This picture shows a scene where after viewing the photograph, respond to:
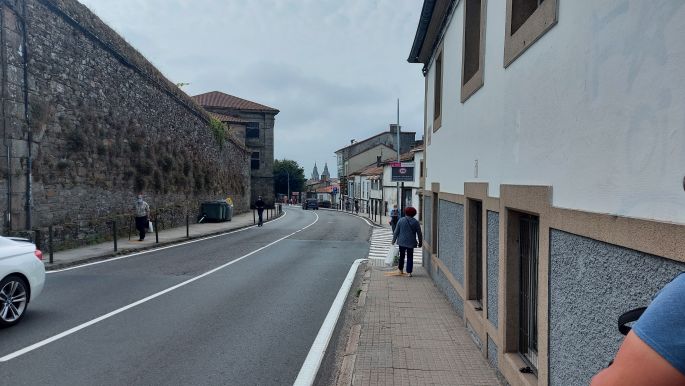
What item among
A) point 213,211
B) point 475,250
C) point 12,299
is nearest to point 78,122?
point 12,299

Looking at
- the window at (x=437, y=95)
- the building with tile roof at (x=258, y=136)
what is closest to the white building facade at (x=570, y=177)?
the window at (x=437, y=95)

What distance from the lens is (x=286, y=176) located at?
99812 mm

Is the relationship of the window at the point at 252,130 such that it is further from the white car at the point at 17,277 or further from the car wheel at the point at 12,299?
the car wheel at the point at 12,299

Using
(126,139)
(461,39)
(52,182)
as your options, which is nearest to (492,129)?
(461,39)

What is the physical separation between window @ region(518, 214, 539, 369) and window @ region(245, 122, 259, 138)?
5880 cm

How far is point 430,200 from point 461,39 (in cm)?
505

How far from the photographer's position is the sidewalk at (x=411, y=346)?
4.88 meters

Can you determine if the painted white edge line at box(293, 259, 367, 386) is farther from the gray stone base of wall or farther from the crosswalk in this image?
the crosswalk

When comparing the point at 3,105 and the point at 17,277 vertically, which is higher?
the point at 3,105

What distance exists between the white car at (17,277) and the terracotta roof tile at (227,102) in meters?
55.1

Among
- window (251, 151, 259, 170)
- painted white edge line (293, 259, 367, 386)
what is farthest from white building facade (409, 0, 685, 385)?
window (251, 151, 259, 170)

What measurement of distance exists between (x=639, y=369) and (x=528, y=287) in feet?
11.6

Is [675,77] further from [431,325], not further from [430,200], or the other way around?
[430,200]

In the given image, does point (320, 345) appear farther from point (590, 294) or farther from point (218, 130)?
point (218, 130)
